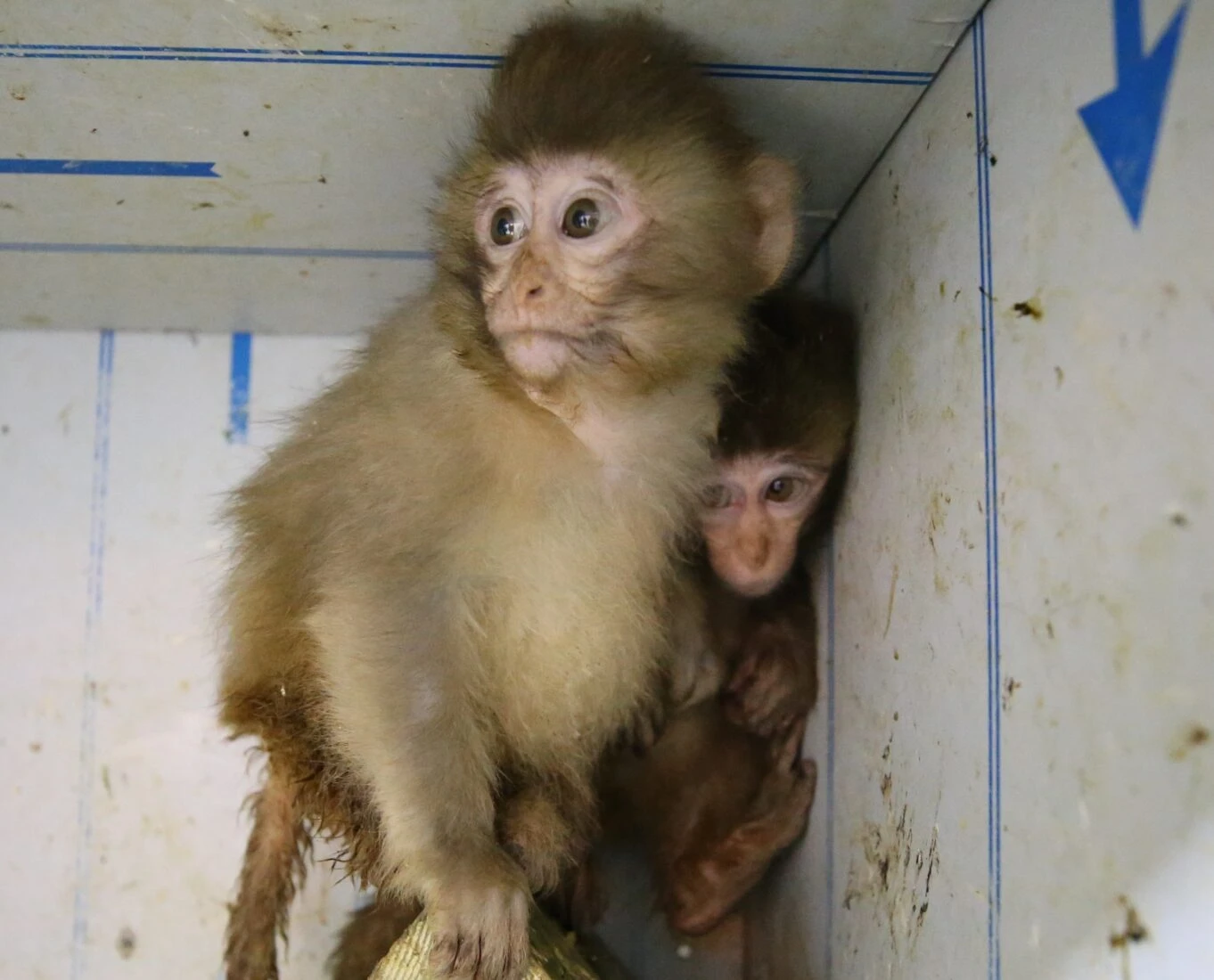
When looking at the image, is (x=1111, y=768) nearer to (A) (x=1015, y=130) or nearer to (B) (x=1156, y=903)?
(B) (x=1156, y=903)

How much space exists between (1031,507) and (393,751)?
989mm

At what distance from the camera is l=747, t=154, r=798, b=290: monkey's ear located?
73.8 inches

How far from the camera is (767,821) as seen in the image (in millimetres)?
2396

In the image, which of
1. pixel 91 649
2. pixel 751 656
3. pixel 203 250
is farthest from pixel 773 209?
pixel 91 649

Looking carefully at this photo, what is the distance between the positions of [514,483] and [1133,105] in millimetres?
1019

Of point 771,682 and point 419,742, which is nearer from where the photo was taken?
point 419,742

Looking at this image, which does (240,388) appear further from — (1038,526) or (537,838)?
(1038,526)

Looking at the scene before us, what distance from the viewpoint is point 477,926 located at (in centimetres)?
164

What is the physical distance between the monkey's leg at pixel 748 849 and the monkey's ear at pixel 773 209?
3.40ft

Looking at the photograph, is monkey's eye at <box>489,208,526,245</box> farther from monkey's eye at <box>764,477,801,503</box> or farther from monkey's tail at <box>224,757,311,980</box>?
monkey's tail at <box>224,757,311,980</box>

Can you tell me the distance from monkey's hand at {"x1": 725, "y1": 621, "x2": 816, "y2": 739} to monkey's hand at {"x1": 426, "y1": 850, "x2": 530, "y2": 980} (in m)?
0.87

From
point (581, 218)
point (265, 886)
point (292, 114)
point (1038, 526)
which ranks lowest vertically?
point (265, 886)

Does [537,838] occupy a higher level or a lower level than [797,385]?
lower

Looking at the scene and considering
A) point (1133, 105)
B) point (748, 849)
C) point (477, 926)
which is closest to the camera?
point (1133, 105)
